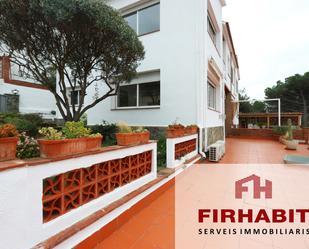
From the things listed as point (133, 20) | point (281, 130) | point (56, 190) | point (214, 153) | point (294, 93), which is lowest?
point (214, 153)

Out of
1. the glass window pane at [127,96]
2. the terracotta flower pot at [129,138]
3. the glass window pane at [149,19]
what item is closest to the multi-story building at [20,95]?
the glass window pane at [127,96]

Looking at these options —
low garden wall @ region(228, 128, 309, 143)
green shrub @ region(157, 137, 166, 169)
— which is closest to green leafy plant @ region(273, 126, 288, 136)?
low garden wall @ region(228, 128, 309, 143)

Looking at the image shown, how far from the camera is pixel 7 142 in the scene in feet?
5.48

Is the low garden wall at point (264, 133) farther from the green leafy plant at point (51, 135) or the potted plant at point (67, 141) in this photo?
the green leafy plant at point (51, 135)

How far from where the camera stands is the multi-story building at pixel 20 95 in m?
12.6

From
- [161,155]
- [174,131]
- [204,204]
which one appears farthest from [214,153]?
[204,204]

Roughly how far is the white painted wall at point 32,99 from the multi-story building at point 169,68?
25.8 feet

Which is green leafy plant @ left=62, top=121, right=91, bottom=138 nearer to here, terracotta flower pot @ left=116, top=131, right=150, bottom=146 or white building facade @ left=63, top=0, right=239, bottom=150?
terracotta flower pot @ left=116, top=131, right=150, bottom=146

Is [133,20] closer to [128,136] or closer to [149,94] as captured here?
[149,94]

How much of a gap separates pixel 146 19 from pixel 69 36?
13.5ft

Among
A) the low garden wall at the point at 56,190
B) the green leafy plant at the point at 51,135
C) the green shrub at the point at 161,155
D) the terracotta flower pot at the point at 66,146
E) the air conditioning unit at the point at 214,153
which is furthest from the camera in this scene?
the air conditioning unit at the point at 214,153

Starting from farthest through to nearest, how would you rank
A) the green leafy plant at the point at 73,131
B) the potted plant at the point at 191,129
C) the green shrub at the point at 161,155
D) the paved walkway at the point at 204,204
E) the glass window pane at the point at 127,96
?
the glass window pane at the point at 127,96 → the potted plant at the point at 191,129 → the green shrub at the point at 161,155 → the paved walkway at the point at 204,204 → the green leafy plant at the point at 73,131

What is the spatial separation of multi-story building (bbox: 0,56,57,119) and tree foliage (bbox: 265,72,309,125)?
28.6 metres

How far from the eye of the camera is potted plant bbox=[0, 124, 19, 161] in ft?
5.39
